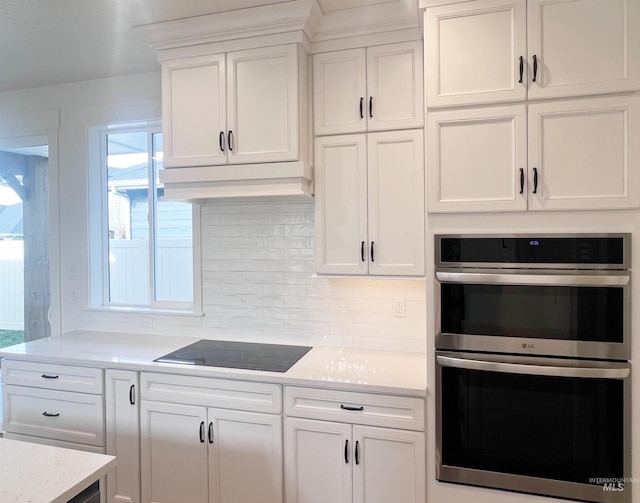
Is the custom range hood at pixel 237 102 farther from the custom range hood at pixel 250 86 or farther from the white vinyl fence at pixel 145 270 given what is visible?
the white vinyl fence at pixel 145 270

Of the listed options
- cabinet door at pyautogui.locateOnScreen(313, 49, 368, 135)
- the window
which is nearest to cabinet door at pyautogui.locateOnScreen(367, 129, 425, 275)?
cabinet door at pyautogui.locateOnScreen(313, 49, 368, 135)

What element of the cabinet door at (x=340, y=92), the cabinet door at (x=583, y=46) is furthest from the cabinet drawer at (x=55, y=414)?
the cabinet door at (x=583, y=46)

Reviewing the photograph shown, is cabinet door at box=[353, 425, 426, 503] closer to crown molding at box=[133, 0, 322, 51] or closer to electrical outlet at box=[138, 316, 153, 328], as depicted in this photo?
electrical outlet at box=[138, 316, 153, 328]

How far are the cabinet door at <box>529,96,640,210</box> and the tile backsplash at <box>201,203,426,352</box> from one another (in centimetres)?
91

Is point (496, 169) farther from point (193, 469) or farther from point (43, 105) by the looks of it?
point (43, 105)

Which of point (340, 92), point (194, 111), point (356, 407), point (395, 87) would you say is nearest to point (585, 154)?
point (395, 87)

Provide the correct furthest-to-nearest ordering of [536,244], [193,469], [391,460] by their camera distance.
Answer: [193,469]
[391,460]
[536,244]

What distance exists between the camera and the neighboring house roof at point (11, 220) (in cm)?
338

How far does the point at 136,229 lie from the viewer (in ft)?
9.96

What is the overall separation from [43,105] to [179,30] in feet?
5.20

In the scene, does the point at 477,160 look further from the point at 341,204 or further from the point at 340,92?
the point at 340,92

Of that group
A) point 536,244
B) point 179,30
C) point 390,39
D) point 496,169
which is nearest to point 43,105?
point 179,30

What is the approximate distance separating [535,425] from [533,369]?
24 cm

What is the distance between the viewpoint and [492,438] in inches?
68.4
